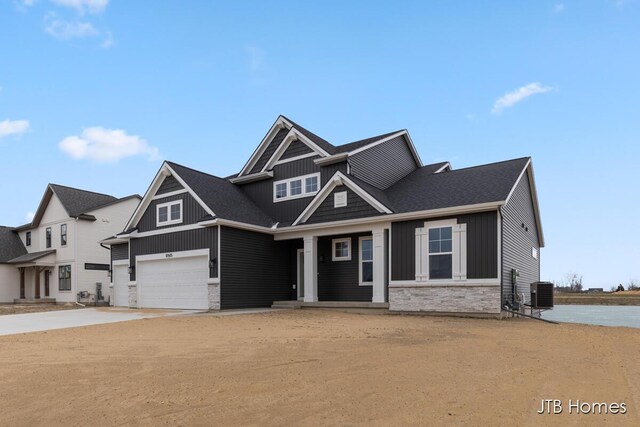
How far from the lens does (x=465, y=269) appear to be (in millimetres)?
14242

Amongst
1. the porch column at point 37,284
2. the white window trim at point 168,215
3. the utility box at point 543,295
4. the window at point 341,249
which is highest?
the white window trim at point 168,215

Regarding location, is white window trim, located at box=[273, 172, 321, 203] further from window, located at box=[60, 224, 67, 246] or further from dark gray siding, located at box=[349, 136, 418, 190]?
window, located at box=[60, 224, 67, 246]

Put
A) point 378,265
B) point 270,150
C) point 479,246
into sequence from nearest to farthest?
1. point 479,246
2. point 378,265
3. point 270,150

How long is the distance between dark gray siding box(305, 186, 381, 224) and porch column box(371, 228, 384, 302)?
0.82m

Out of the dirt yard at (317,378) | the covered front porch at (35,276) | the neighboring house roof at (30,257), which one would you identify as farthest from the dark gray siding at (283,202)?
the covered front porch at (35,276)

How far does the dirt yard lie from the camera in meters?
4.07

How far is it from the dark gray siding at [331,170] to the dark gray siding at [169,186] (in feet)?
20.5

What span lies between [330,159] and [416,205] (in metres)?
4.54

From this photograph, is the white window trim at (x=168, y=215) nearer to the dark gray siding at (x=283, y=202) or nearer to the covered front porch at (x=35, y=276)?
the dark gray siding at (x=283, y=202)

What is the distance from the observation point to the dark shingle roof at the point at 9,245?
103 ft

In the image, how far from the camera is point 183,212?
19.0m

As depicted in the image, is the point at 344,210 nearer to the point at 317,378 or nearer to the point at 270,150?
the point at 270,150

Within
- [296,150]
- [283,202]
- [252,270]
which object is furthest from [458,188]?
[252,270]

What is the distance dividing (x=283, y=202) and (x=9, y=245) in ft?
80.1
